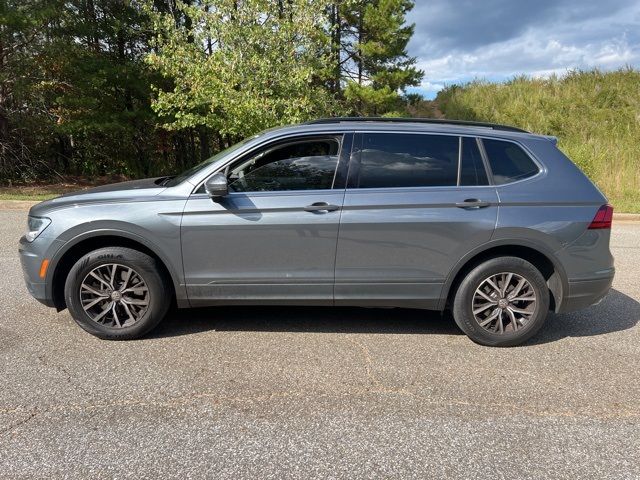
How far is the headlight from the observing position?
365cm

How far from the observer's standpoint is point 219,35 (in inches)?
459

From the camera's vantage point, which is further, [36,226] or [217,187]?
[36,226]

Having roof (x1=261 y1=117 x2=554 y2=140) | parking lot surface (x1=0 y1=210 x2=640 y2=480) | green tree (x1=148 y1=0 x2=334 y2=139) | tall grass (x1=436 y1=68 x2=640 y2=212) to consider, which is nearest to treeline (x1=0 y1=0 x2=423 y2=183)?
green tree (x1=148 y1=0 x2=334 y2=139)

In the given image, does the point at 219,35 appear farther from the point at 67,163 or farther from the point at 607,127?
the point at 607,127

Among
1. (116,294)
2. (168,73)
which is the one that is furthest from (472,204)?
(168,73)

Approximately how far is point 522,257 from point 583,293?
57cm

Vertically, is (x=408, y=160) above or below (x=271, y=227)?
above

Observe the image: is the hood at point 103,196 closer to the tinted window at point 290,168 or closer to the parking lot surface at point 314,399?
the tinted window at point 290,168

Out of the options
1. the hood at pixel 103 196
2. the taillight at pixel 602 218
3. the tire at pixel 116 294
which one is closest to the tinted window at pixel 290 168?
the hood at pixel 103 196

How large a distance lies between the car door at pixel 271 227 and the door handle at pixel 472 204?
0.98 m

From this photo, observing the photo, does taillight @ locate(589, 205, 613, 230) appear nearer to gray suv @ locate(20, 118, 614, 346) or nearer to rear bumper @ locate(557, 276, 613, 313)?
gray suv @ locate(20, 118, 614, 346)

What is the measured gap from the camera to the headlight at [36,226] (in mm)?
3650

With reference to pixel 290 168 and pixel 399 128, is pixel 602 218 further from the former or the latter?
pixel 290 168

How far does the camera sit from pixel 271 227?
3566 mm
